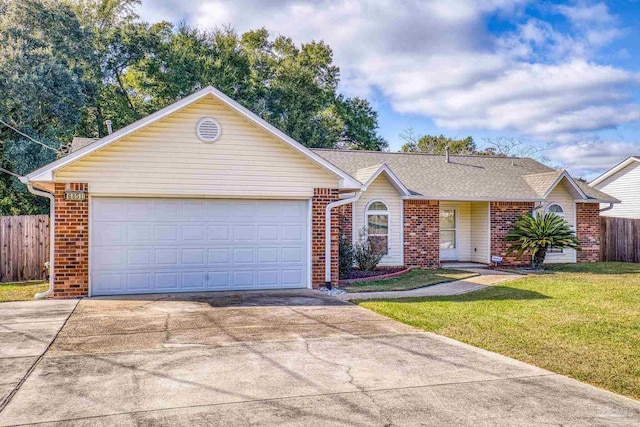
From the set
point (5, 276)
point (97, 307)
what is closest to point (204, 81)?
point (5, 276)

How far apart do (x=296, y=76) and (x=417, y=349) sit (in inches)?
1102

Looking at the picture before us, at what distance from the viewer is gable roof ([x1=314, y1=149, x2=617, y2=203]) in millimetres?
17812

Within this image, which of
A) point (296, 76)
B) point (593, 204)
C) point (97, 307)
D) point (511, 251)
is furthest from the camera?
point (296, 76)

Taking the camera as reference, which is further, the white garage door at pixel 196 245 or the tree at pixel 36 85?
the tree at pixel 36 85

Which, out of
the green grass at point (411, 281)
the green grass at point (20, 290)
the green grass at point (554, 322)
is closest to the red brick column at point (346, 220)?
the green grass at point (411, 281)

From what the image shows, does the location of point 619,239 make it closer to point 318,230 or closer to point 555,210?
point 555,210

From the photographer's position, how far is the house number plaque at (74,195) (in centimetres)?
1068

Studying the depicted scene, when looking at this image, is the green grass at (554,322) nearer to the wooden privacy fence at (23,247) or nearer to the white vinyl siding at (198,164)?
the white vinyl siding at (198,164)

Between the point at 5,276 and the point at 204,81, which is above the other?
the point at 204,81

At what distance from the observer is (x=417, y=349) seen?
681 cm

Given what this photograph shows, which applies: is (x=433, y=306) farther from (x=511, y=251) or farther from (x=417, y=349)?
(x=511, y=251)

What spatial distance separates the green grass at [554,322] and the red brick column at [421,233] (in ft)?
13.6

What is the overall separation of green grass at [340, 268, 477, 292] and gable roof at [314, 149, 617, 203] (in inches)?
110

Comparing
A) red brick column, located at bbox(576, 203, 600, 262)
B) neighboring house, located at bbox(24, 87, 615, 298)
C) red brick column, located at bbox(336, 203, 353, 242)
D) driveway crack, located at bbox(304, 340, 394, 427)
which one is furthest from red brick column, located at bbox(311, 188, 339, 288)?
red brick column, located at bbox(576, 203, 600, 262)
